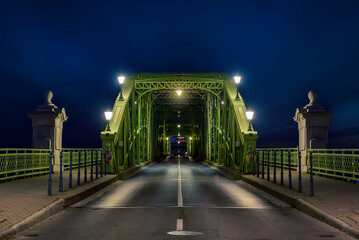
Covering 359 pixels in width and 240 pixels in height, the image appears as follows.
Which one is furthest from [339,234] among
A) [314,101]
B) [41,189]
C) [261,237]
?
[314,101]

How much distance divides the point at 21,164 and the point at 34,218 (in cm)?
992

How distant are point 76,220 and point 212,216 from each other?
2816 millimetres

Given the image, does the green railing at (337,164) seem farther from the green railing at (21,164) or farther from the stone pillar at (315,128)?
the green railing at (21,164)

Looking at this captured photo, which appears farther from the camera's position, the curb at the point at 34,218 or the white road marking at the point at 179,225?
the white road marking at the point at 179,225

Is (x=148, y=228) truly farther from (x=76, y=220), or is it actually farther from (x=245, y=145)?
(x=245, y=145)

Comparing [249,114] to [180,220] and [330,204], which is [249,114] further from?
[180,220]

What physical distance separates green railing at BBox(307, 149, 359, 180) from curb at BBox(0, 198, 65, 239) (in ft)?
26.8

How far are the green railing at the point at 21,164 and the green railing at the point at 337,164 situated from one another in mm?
10733

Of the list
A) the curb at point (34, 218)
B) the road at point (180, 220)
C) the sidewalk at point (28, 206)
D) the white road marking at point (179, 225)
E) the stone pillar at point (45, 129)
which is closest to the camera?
the curb at point (34, 218)

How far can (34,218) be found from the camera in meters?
8.36

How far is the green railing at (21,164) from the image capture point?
15.9 meters

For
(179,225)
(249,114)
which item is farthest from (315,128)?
(179,225)

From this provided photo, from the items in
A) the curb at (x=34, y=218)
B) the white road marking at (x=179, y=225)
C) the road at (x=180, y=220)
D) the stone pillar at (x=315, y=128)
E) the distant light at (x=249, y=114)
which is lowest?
the road at (x=180, y=220)

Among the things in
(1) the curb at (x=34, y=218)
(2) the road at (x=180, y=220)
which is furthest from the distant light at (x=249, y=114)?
(1) the curb at (x=34, y=218)
